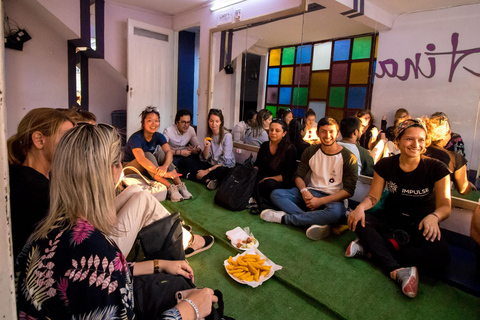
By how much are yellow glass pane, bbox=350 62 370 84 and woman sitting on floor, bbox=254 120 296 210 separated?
2.95 ft

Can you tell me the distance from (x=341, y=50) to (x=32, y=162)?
10.1ft

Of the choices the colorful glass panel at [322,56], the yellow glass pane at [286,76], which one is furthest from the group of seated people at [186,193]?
the colorful glass panel at [322,56]

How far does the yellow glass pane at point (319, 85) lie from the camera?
350 centimetres

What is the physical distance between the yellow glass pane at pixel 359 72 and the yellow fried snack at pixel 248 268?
7.11 ft

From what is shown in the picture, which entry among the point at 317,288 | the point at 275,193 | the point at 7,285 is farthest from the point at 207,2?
the point at 7,285

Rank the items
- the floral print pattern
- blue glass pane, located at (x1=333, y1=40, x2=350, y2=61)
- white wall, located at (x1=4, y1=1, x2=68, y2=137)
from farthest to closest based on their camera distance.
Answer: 1. white wall, located at (x1=4, y1=1, x2=68, y2=137)
2. blue glass pane, located at (x1=333, y1=40, x2=350, y2=61)
3. the floral print pattern

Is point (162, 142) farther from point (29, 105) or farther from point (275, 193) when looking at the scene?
A: point (29, 105)

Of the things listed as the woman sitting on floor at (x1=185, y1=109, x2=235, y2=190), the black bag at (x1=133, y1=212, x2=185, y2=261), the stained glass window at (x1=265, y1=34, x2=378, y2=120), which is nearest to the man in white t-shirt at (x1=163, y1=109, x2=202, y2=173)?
the woman sitting on floor at (x1=185, y1=109, x2=235, y2=190)

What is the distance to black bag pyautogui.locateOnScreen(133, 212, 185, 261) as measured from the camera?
67.9 inches

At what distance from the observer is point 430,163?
2160 mm

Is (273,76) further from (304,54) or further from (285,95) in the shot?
(304,54)

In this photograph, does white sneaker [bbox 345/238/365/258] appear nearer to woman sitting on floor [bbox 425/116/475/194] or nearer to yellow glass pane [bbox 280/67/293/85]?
woman sitting on floor [bbox 425/116/475/194]

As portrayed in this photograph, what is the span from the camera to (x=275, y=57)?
4.10 metres

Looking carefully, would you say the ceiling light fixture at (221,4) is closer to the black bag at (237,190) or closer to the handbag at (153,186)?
the black bag at (237,190)
